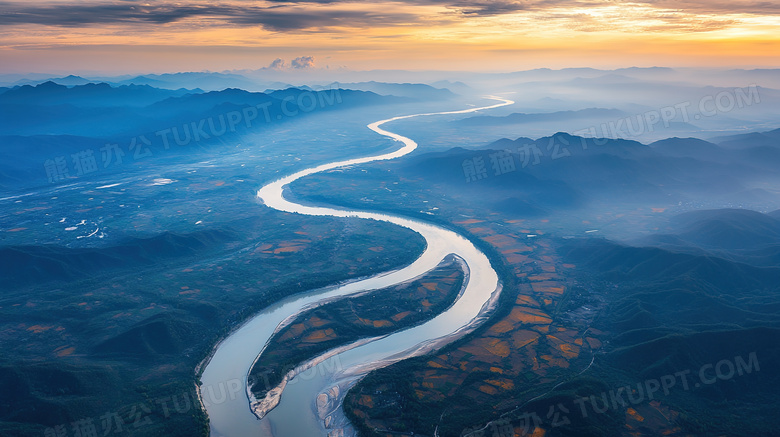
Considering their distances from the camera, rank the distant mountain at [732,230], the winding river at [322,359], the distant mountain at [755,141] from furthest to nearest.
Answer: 1. the distant mountain at [755,141]
2. the distant mountain at [732,230]
3. the winding river at [322,359]

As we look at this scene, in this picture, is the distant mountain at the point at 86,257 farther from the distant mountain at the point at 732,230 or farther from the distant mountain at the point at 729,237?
the distant mountain at the point at 732,230

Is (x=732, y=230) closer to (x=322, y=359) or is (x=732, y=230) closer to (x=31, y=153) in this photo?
(x=322, y=359)

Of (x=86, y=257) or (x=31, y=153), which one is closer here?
(x=86, y=257)

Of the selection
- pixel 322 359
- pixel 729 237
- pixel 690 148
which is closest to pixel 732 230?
pixel 729 237

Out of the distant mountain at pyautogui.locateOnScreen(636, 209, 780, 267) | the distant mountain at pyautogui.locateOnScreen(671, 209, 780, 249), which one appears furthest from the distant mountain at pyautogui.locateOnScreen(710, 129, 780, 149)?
the distant mountain at pyautogui.locateOnScreen(671, 209, 780, 249)

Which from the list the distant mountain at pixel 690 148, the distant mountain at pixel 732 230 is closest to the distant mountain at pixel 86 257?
the distant mountain at pixel 732 230

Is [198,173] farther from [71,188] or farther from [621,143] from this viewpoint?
[621,143]

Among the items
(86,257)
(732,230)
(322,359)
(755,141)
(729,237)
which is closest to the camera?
(322,359)

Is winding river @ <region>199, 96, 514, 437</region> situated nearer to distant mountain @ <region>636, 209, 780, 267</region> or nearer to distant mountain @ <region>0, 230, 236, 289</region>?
distant mountain @ <region>0, 230, 236, 289</region>

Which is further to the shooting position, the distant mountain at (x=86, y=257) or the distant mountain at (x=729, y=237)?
the distant mountain at (x=86, y=257)

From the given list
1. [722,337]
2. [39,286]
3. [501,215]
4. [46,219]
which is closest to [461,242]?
[501,215]
